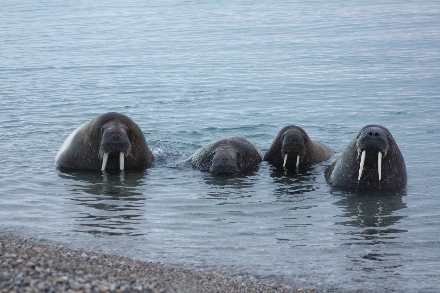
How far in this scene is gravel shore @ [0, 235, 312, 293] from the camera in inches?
238

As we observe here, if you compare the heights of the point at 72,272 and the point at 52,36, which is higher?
the point at 52,36

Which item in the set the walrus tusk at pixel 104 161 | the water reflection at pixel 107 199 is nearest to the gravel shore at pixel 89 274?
the water reflection at pixel 107 199

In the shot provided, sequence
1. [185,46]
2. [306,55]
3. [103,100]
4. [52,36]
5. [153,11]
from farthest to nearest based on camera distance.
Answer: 1. [153,11]
2. [52,36]
3. [185,46]
4. [306,55]
5. [103,100]

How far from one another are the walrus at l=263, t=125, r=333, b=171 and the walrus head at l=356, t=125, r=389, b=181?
Answer: 1.61 meters

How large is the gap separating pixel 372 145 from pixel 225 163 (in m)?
2.63

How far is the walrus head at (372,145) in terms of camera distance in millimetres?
10977

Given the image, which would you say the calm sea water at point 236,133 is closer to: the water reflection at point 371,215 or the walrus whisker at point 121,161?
the water reflection at point 371,215

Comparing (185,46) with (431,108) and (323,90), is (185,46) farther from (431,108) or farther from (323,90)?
(431,108)

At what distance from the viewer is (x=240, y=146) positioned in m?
13.2

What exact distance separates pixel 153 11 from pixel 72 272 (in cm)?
4736

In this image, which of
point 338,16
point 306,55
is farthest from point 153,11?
point 306,55

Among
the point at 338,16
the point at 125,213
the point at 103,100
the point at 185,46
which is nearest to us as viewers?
the point at 125,213

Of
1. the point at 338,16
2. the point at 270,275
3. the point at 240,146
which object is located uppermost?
the point at 338,16

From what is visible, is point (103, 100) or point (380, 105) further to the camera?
point (103, 100)
